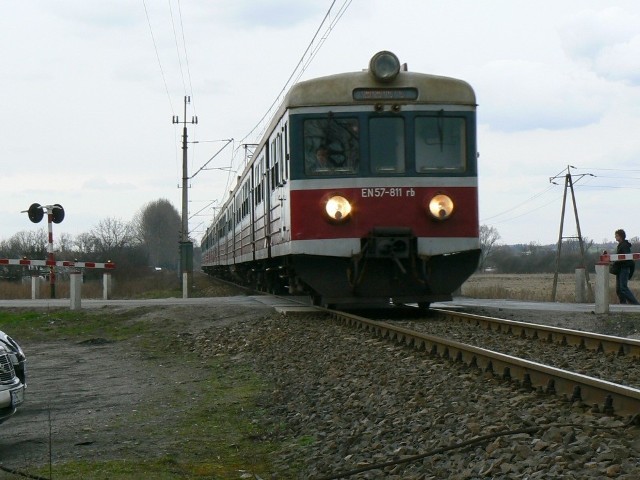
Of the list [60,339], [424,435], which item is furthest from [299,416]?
[60,339]

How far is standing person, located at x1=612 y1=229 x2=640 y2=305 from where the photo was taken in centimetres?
1741

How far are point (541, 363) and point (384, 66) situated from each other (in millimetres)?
6365

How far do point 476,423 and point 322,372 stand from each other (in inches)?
120

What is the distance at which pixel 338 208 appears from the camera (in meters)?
12.8

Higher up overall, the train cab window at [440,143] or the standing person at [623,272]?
the train cab window at [440,143]

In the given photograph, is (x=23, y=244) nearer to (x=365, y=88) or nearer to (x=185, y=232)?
(x=185, y=232)

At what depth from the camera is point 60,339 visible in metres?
13.6

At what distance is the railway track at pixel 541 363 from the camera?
527cm

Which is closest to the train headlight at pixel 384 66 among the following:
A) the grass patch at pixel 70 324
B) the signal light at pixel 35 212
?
the grass patch at pixel 70 324

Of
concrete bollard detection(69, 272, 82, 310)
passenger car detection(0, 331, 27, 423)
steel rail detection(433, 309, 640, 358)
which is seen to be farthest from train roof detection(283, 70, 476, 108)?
passenger car detection(0, 331, 27, 423)

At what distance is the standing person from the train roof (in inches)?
236

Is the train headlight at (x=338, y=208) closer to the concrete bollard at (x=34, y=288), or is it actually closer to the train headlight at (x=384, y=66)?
the train headlight at (x=384, y=66)

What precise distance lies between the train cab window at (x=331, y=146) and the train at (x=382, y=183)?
14 millimetres

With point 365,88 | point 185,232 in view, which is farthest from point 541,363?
point 185,232
